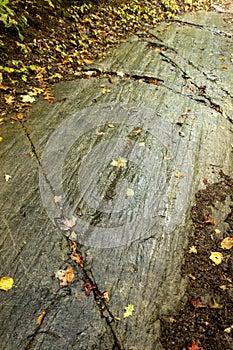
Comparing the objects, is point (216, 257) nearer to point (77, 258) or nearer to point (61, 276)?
point (77, 258)

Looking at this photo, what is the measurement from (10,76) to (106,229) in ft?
10.2

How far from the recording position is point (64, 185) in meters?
3.42

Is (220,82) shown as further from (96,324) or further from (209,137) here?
(96,324)

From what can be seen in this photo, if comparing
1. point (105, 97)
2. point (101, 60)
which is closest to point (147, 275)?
point (105, 97)

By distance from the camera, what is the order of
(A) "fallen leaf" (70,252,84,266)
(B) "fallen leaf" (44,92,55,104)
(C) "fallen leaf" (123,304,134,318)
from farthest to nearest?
(B) "fallen leaf" (44,92,55,104) → (A) "fallen leaf" (70,252,84,266) → (C) "fallen leaf" (123,304,134,318)

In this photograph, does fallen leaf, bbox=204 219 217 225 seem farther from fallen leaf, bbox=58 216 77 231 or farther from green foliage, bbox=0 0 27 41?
green foliage, bbox=0 0 27 41

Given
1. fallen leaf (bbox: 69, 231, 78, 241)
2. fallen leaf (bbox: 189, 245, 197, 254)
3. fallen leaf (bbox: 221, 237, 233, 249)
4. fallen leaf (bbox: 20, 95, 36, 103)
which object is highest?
fallen leaf (bbox: 20, 95, 36, 103)

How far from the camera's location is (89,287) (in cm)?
261

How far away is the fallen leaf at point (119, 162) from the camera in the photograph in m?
3.77

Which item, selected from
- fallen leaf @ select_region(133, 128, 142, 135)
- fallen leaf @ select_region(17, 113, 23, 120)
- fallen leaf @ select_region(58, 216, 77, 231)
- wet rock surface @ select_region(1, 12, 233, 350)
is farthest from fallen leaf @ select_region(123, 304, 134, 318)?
fallen leaf @ select_region(17, 113, 23, 120)

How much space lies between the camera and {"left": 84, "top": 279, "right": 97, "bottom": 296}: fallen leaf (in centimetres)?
258

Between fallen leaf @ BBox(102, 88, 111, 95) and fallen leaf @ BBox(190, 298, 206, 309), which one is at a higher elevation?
fallen leaf @ BBox(102, 88, 111, 95)

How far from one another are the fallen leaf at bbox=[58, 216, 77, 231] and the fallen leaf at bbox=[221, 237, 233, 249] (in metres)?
1.68

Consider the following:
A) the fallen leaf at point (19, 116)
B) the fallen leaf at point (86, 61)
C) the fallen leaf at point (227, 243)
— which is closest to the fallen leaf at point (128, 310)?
the fallen leaf at point (227, 243)
